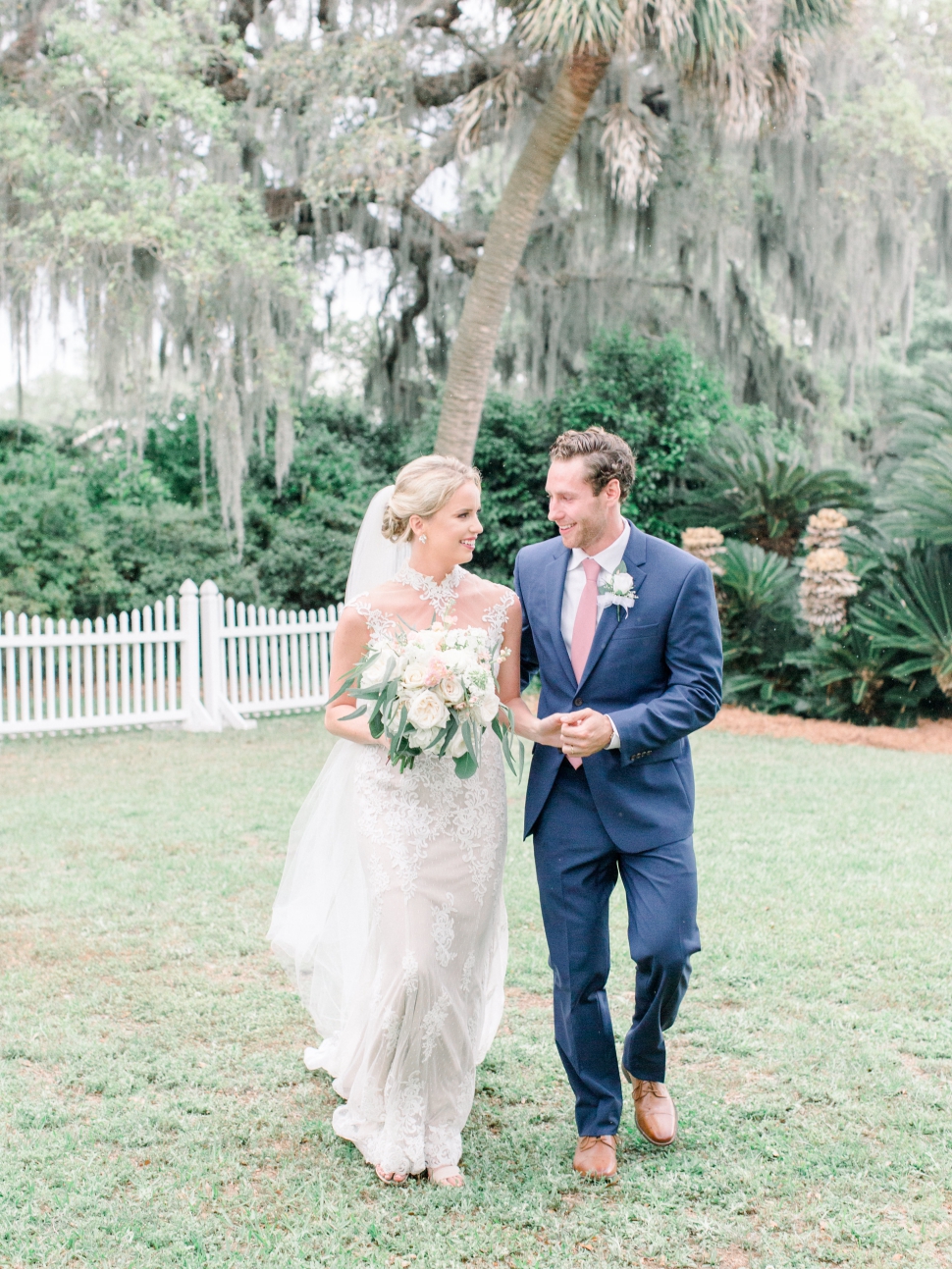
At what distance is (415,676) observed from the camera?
3.03 metres

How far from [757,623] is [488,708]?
33.4ft

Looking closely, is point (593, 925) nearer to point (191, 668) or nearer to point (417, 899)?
point (417, 899)

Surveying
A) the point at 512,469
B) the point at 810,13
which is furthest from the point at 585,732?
the point at 512,469

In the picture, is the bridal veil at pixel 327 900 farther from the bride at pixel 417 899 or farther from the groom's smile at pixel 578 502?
the groom's smile at pixel 578 502

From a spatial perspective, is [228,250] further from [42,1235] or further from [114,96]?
[42,1235]

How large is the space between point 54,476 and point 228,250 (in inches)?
210

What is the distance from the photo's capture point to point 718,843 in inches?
273

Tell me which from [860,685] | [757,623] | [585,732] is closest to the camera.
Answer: [585,732]

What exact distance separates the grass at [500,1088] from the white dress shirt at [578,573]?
1.46 m

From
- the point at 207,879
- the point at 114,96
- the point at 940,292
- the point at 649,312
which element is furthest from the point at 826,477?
the point at 940,292

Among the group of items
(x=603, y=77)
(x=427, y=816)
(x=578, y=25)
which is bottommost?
(x=427, y=816)

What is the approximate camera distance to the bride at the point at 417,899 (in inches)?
126

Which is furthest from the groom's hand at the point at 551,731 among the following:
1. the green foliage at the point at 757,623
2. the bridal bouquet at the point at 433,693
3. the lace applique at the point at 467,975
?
the green foliage at the point at 757,623

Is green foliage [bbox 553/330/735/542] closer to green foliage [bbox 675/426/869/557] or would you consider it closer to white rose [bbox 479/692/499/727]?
green foliage [bbox 675/426/869/557]
